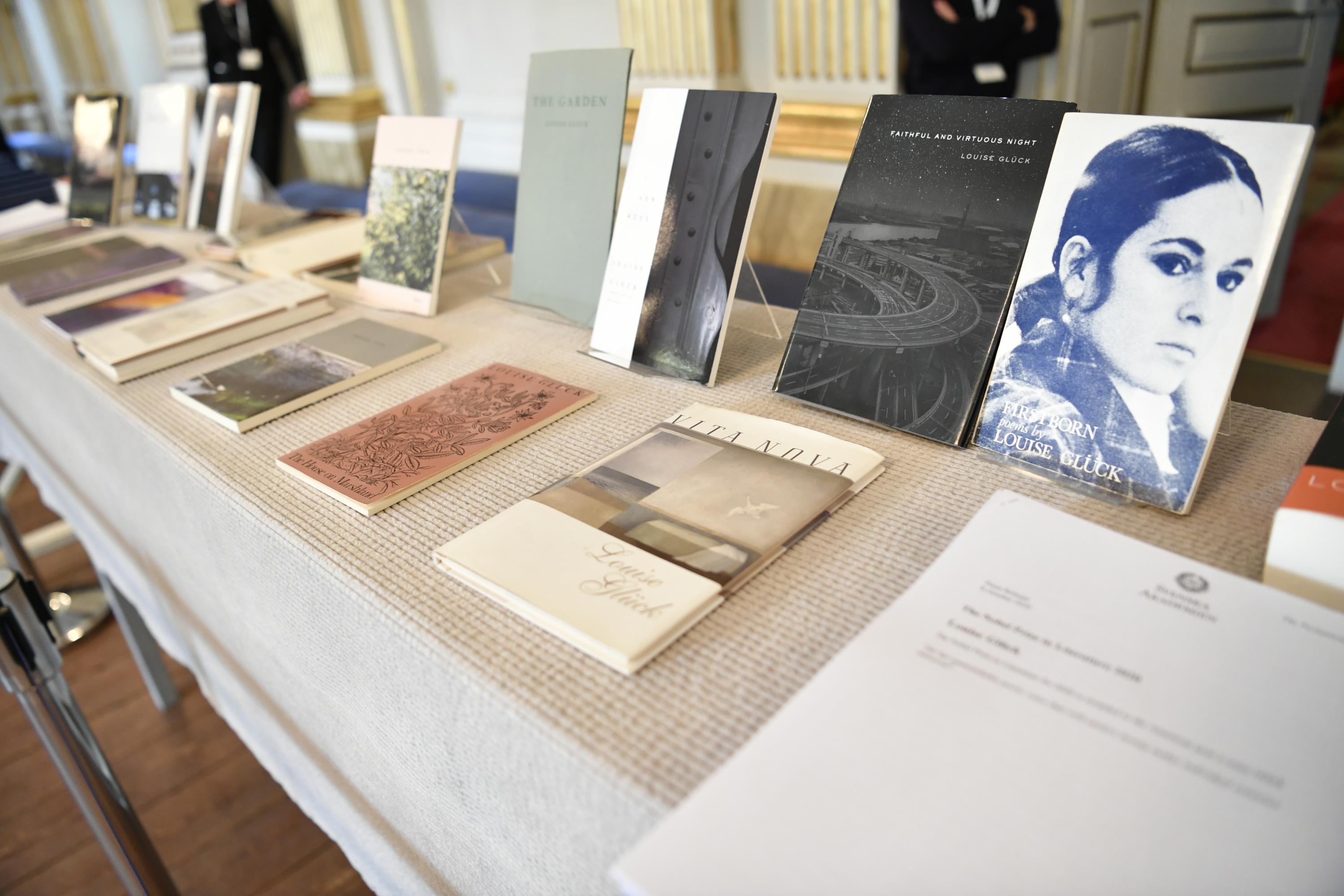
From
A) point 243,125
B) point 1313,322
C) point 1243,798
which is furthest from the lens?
point 1313,322

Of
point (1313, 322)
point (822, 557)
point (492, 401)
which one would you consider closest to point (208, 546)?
point (492, 401)

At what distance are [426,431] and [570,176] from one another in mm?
376

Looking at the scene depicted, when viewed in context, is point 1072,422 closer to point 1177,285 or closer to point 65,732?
point 1177,285

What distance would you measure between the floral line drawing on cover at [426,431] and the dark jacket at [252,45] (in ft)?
11.8

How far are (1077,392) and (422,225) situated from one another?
80 centimetres

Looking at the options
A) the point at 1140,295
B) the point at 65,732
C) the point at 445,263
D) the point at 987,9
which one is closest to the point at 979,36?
the point at 987,9

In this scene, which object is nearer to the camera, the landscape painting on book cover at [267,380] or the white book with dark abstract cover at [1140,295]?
the white book with dark abstract cover at [1140,295]

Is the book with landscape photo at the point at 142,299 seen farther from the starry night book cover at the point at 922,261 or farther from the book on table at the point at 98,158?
the starry night book cover at the point at 922,261

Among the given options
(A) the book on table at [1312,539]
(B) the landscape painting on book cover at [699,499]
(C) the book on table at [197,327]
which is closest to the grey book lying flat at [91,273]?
(C) the book on table at [197,327]

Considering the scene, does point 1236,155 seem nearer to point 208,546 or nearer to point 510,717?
point 510,717

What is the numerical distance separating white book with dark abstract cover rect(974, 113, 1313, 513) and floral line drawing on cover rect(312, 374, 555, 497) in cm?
42

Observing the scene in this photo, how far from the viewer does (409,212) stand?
105cm

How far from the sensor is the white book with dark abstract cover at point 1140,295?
0.51 m

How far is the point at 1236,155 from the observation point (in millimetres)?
519
